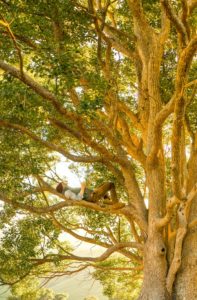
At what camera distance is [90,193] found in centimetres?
838

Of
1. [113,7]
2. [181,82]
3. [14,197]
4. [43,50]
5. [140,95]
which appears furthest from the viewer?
[113,7]

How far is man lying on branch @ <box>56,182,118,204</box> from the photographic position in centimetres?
819

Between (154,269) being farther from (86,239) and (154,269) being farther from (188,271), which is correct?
(86,239)

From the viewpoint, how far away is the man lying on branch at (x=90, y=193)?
26.9 ft

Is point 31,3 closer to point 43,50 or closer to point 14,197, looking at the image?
point 43,50

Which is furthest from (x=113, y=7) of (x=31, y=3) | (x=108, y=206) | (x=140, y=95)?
(x=108, y=206)

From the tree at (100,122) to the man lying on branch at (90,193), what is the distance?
0.19 m

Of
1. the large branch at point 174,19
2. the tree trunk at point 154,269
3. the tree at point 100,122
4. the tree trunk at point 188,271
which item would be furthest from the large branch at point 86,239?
the large branch at point 174,19

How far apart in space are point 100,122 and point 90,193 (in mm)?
1716

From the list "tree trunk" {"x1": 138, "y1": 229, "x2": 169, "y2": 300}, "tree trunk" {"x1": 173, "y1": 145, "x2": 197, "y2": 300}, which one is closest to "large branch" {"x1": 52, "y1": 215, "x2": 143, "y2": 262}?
"tree trunk" {"x1": 138, "y1": 229, "x2": 169, "y2": 300}

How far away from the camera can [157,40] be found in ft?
28.5

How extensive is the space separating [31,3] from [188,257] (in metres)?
6.29

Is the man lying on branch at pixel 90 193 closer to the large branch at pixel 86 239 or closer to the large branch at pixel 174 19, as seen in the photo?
the large branch at pixel 86 239

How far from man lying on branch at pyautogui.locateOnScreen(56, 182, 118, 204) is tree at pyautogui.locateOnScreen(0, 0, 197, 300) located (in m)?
0.19
